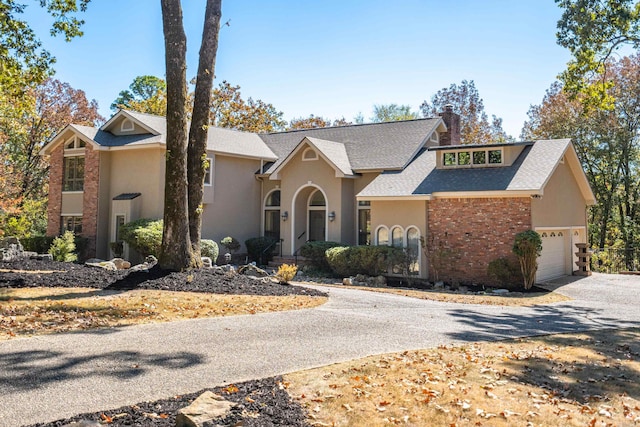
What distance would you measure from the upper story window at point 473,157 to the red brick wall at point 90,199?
49.4 ft

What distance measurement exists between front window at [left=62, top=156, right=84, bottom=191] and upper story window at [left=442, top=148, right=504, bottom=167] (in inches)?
641

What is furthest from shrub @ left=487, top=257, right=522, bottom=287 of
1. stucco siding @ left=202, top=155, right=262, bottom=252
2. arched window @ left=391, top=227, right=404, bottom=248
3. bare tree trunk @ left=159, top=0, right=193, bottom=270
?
stucco siding @ left=202, top=155, right=262, bottom=252

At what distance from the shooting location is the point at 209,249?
21.1m

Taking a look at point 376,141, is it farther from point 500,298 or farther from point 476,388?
point 476,388

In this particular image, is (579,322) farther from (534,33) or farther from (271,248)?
(271,248)

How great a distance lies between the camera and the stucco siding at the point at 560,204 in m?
18.4

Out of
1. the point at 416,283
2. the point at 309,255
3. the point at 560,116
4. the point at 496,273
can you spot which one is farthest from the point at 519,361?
the point at 560,116

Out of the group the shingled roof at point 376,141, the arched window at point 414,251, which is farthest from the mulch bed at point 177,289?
the shingled roof at point 376,141

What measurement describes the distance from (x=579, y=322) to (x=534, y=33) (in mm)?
11769

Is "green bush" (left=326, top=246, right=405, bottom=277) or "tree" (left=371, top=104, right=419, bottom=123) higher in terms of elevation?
"tree" (left=371, top=104, right=419, bottom=123)

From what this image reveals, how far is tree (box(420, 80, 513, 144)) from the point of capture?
40531 millimetres

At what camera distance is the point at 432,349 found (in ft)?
25.7

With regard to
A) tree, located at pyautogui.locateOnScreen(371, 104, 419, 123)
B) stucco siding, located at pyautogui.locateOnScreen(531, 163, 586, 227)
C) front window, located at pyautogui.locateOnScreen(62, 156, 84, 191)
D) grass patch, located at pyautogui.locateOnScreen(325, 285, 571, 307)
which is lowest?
grass patch, located at pyautogui.locateOnScreen(325, 285, 571, 307)

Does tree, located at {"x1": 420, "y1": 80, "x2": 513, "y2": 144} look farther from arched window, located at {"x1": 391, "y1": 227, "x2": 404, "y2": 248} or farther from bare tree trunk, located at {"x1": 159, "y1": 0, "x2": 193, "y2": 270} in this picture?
bare tree trunk, located at {"x1": 159, "y1": 0, "x2": 193, "y2": 270}
